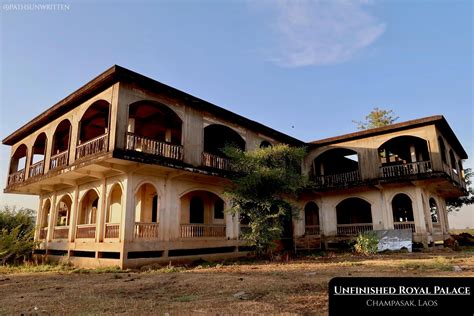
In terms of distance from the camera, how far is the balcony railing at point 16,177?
18.3 m

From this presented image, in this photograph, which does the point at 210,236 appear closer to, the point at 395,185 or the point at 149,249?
the point at 149,249

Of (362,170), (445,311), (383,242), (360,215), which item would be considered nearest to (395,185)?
(362,170)

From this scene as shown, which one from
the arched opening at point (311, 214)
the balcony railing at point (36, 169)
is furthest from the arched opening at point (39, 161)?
the arched opening at point (311, 214)

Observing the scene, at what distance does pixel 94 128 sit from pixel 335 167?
18457mm

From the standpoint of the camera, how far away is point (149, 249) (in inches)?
510

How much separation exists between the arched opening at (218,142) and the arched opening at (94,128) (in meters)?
4.54

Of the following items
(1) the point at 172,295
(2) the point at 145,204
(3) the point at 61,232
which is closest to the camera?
(1) the point at 172,295

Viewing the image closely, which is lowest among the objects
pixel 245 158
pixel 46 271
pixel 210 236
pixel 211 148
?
pixel 46 271

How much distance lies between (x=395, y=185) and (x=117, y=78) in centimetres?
1605

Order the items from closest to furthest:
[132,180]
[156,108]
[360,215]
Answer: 1. [132,180]
2. [156,108]
3. [360,215]

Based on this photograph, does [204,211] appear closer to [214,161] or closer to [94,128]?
[214,161]

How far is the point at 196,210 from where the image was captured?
1750cm

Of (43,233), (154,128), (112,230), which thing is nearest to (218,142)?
(154,128)

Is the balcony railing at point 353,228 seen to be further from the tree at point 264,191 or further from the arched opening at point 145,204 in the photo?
the arched opening at point 145,204
